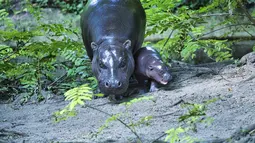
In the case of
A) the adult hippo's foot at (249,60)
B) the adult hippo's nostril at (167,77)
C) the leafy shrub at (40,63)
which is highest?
the adult hippo's foot at (249,60)

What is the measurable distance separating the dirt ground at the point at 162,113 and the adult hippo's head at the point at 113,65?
0.69ft

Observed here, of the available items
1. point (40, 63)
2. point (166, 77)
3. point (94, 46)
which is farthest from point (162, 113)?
point (40, 63)

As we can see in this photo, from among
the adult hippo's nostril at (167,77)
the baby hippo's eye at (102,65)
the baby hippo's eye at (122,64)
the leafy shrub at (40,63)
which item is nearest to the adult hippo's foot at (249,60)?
the adult hippo's nostril at (167,77)

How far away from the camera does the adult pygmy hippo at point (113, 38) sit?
473 centimetres

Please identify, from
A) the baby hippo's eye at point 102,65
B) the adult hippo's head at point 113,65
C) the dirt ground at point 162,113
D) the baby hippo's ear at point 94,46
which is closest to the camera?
the dirt ground at point 162,113

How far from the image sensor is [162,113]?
3.90 meters

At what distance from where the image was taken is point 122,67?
4.84 m

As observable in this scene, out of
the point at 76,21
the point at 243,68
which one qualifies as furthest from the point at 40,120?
the point at 76,21

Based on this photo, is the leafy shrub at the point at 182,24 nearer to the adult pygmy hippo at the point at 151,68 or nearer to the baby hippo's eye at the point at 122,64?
the adult pygmy hippo at the point at 151,68

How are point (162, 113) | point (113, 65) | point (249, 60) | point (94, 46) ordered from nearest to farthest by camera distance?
point (162, 113) → point (113, 65) → point (94, 46) → point (249, 60)

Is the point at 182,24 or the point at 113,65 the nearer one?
the point at 113,65

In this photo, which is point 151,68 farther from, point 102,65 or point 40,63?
point 40,63

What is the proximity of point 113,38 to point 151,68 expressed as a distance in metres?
0.53

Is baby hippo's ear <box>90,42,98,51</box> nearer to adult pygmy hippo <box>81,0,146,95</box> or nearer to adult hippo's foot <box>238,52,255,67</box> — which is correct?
adult pygmy hippo <box>81,0,146,95</box>
